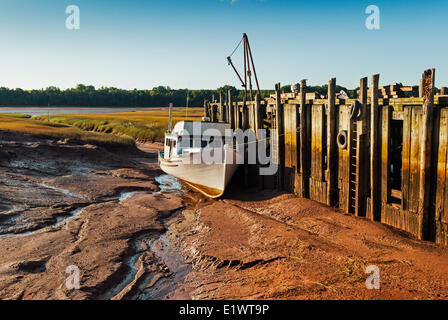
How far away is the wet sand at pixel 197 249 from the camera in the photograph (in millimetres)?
8727

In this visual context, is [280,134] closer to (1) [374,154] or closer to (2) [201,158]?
(2) [201,158]

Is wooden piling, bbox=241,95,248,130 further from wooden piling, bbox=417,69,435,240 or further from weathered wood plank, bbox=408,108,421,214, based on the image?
wooden piling, bbox=417,69,435,240

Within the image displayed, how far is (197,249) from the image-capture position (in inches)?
455

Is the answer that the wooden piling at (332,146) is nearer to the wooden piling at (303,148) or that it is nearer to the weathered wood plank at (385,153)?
the wooden piling at (303,148)

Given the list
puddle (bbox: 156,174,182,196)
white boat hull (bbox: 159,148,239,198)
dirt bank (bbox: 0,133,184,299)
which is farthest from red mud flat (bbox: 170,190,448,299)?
puddle (bbox: 156,174,182,196)

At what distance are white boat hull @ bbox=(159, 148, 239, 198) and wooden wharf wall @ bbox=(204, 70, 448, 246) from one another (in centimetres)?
199

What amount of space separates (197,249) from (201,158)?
7067 millimetres

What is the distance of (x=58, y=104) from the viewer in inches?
→ 4419

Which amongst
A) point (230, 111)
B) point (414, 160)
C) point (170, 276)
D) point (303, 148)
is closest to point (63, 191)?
point (230, 111)

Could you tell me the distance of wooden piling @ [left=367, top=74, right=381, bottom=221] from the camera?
11734 millimetres

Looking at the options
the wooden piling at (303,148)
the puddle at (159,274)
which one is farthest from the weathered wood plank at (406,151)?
the puddle at (159,274)

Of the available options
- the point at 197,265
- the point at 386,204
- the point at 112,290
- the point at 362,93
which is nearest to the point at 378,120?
the point at 362,93

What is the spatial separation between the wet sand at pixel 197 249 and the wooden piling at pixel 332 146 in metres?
0.75
